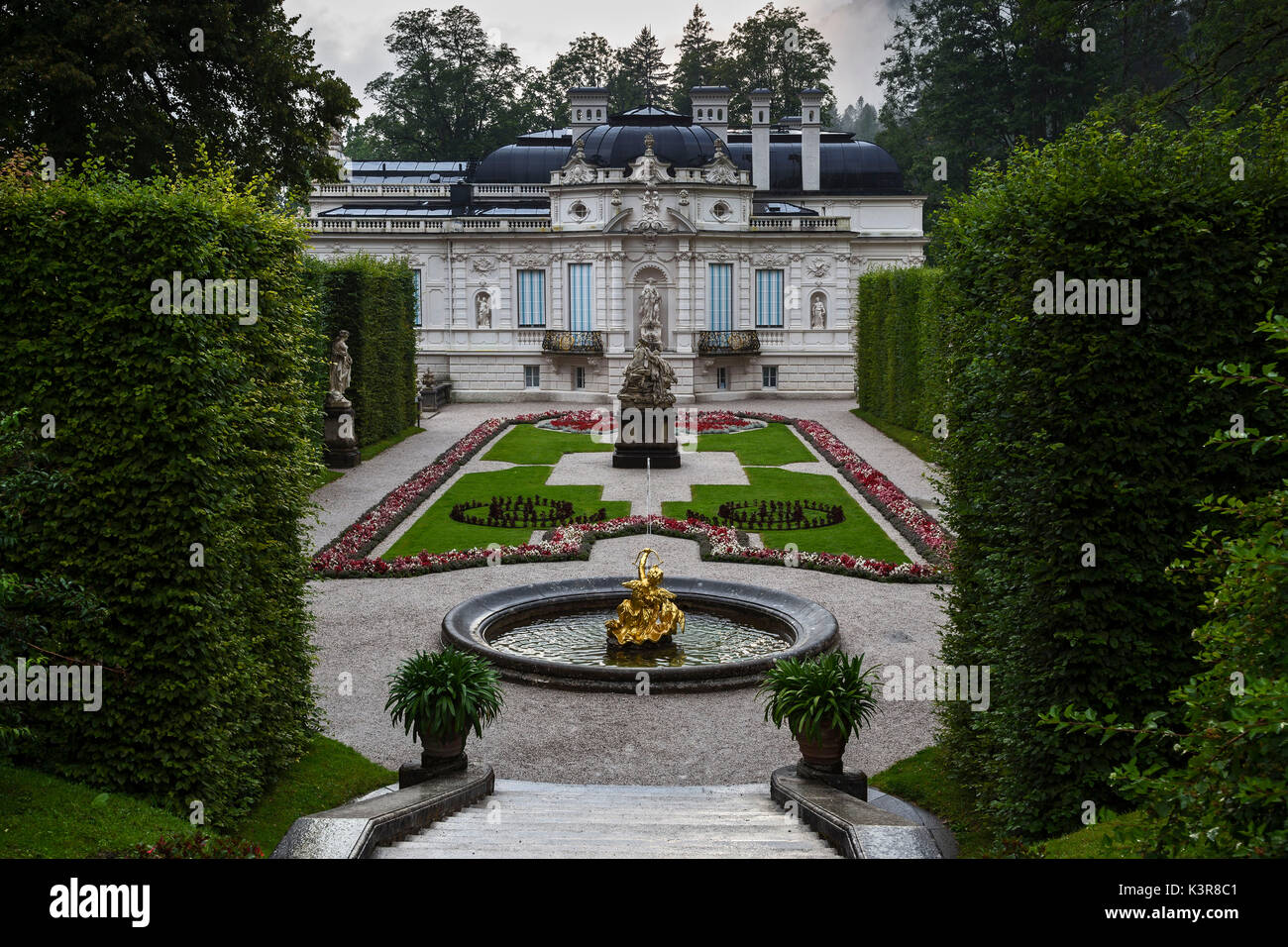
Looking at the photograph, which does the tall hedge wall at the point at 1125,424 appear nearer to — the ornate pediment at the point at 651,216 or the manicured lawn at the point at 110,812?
the manicured lawn at the point at 110,812

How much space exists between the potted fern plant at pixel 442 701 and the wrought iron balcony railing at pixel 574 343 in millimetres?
36892

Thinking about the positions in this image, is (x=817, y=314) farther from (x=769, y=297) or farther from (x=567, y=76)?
(x=567, y=76)

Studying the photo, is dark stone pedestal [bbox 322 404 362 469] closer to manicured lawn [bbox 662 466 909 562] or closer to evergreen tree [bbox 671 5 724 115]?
manicured lawn [bbox 662 466 909 562]

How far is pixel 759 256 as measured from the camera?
4866cm

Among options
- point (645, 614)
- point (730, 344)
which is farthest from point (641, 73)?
point (645, 614)

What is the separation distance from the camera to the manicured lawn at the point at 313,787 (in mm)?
10016

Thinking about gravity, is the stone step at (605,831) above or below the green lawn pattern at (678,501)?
below

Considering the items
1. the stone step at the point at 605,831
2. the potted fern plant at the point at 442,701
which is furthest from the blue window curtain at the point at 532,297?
the stone step at the point at 605,831

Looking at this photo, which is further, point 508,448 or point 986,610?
point 508,448

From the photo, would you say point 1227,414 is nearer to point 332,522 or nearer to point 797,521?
point 797,521

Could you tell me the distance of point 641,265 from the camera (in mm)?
47000

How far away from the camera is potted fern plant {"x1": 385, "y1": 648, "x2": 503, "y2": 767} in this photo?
10320 millimetres
